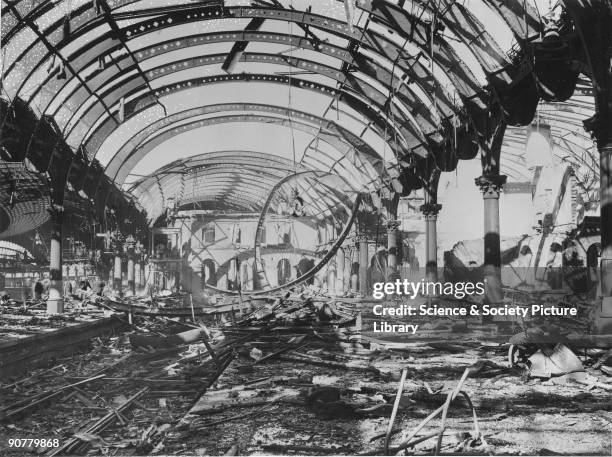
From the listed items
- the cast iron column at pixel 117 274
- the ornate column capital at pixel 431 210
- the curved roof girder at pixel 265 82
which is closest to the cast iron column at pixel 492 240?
the ornate column capital at pixel 431 210

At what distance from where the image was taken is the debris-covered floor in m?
4.99

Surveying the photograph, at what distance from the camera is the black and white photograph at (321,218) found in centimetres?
587

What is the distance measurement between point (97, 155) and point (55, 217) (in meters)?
4.75

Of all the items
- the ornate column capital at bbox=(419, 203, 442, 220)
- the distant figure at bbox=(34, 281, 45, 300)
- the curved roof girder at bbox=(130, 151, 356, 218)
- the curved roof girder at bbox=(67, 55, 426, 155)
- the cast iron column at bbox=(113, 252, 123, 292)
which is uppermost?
the curved roof girder at bbox=(67, 55, 426, 155)

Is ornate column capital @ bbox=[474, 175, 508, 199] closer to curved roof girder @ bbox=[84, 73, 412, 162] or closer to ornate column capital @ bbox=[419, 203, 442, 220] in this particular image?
ornate column capital @ bbox=[419, 203, 442, 220]

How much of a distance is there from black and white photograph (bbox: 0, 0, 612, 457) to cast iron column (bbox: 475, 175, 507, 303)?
5 cm

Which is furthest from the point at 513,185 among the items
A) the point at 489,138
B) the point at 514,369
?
the point at 514,369

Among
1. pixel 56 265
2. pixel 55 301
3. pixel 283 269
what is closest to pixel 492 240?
pixel 56 265

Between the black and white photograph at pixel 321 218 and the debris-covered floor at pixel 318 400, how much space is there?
0.13ft

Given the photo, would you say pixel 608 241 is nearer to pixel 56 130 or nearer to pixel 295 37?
pixel 295 37

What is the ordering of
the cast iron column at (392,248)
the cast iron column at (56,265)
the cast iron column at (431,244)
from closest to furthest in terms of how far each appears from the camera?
the cast iron column at (56,265) → the cast iron column at (431,244) → the cast iron column at (392,248)

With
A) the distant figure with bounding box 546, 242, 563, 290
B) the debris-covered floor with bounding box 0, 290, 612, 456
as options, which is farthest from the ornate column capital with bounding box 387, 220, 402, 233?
the debris-covered floor with bounding box 0, 290, 612, 456

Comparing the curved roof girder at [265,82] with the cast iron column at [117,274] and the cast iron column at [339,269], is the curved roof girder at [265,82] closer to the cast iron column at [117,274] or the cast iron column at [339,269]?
the cast iron column at [117,274]

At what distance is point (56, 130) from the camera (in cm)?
1639
